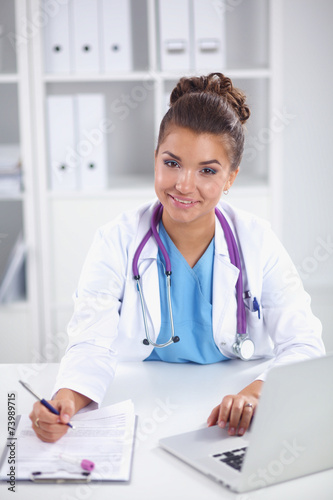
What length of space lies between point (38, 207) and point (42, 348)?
636 millimetres

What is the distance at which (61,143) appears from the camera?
8.05ft

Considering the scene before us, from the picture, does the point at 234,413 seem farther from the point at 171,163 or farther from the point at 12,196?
the point at 12,196

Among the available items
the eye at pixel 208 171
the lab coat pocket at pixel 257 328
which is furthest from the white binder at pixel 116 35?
the lab coat pocket at pixel 257 328

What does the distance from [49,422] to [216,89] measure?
2.99 ft

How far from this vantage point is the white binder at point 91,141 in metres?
2.40

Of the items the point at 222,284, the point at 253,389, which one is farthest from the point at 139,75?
the point at 253,389

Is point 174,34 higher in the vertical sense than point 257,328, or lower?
higher

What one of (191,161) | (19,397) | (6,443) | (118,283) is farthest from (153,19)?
(6,443)

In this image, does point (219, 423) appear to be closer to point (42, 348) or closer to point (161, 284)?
point (161, 284)

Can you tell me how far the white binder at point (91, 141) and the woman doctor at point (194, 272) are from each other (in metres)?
0.96

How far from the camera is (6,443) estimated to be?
1.01 metres

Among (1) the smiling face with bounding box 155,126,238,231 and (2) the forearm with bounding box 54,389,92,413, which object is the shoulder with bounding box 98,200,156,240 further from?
(2) the forearm with bounding box 54,389,92,413

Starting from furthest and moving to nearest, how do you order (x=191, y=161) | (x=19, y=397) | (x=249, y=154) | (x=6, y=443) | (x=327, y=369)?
(x=249, y=154), (x=191, y=161), (x=19, y=397), (x=6, y=443), (x=327, y=369)

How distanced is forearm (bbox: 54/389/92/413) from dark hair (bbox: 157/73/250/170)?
0.65m
